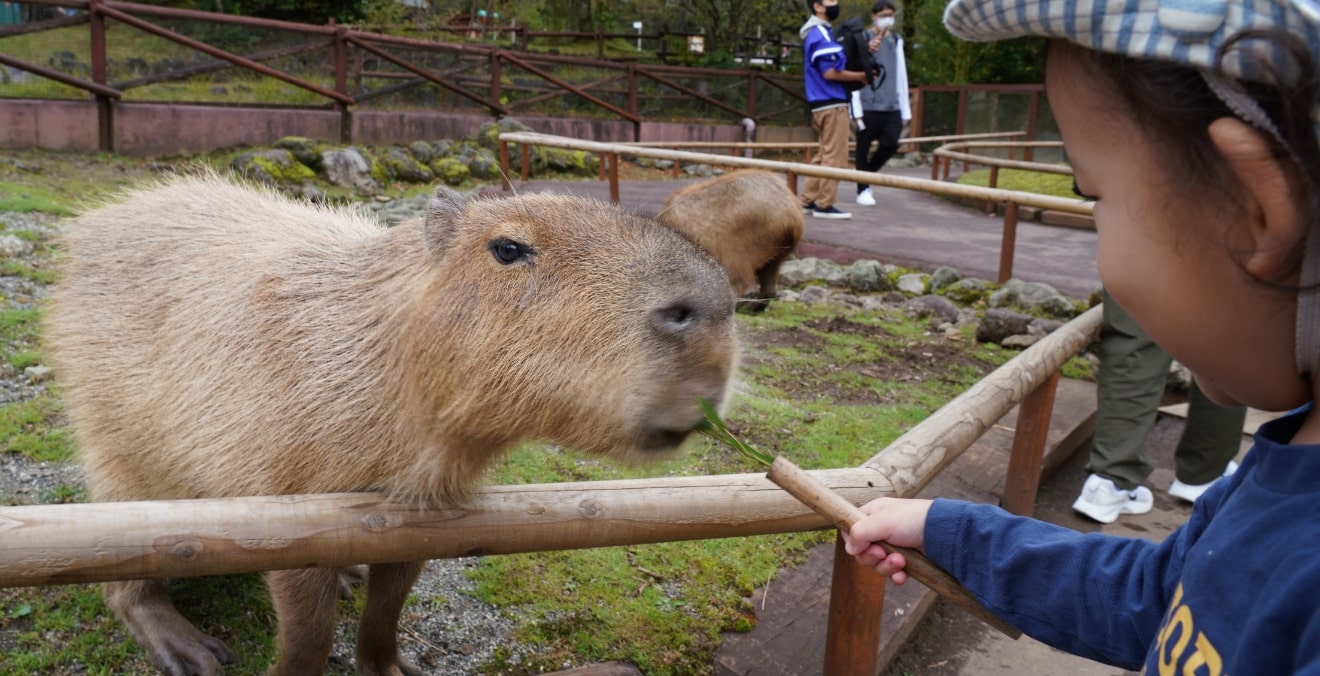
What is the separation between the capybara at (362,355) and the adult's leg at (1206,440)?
10.0 feet

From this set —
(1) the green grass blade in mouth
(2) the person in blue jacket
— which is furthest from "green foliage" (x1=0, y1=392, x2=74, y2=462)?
(2) the person in blue jacket

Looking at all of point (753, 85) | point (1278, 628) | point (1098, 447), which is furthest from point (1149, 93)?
point (753, 85)

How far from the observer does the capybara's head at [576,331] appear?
5.42ft

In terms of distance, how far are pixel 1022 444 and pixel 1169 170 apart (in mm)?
2874

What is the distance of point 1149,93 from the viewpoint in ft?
2.83

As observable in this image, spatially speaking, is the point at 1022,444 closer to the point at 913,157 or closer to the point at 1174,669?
the point at 1174,669

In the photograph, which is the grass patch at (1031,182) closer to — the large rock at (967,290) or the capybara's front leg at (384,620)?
the large rock at (967,290)

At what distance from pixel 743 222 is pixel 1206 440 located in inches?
131

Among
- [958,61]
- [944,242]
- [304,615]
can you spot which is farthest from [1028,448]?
[958,61]

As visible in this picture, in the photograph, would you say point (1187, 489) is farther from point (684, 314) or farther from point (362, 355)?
point (362, 355)

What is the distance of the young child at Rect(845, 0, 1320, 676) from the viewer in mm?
785

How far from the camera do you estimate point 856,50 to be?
8.67m

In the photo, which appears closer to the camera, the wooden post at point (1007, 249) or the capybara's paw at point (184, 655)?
the capybara's paw at point (184, 655)

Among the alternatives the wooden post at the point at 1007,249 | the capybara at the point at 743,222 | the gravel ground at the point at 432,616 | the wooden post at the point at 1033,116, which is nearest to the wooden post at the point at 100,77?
the capybara at the point at 743,222
